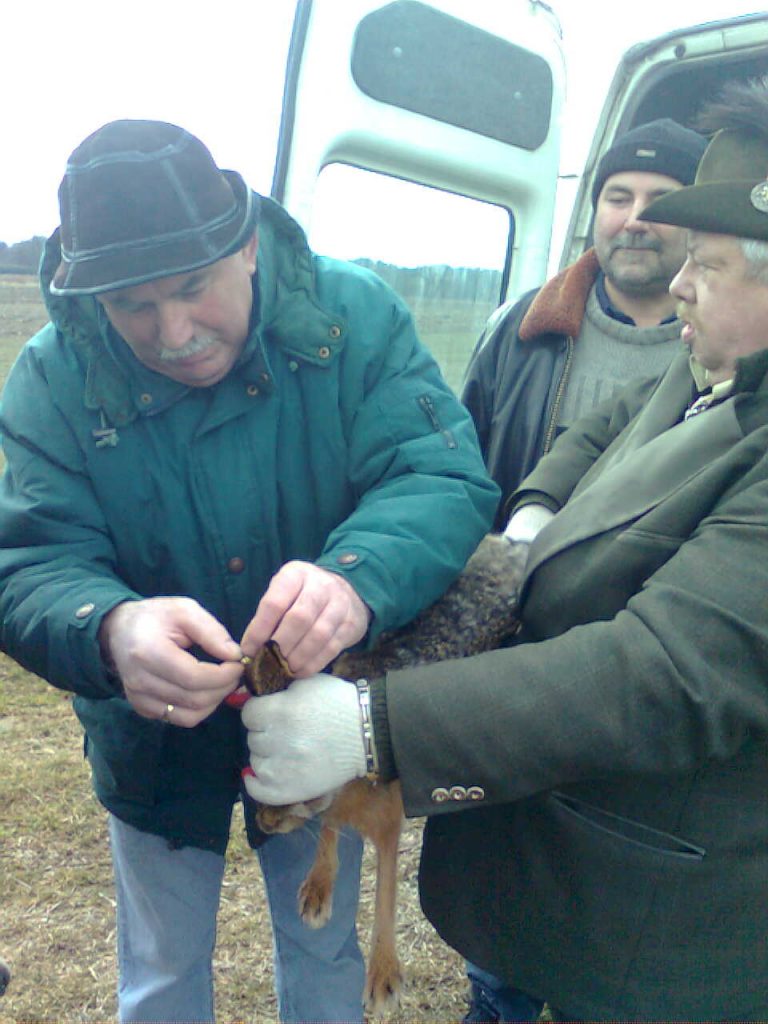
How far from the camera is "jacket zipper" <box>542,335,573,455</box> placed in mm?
2994

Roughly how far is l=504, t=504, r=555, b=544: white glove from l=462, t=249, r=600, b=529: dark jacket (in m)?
0.96

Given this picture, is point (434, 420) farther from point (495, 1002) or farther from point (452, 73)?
point (452, 73)

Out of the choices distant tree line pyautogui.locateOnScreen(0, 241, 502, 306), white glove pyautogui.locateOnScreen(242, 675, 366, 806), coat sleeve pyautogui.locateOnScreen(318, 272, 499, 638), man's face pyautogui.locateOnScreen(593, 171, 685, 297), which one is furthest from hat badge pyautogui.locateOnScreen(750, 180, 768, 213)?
distant tree line pyautogui.locateOnScreen(0, 241, 502, 306)

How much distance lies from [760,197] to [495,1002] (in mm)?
2435

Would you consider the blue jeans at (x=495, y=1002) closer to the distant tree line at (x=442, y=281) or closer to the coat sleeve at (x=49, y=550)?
the coat sleeve at (x=49, y=550)

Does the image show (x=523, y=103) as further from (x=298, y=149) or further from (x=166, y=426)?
(x=166, y=426)

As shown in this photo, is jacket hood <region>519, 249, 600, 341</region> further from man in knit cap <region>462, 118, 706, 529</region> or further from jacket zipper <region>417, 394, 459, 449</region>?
jacket zipper <region>417, 394, 459, 449</region>

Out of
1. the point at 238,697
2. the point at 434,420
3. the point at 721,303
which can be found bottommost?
the point at 238,697

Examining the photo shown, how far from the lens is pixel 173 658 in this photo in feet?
4.91

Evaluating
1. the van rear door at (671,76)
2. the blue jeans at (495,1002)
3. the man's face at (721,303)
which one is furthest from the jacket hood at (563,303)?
the blue jeans at (495,1002)

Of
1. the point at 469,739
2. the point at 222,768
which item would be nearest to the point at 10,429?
the point at 222,768

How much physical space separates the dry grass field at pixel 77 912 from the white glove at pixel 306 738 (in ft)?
5.56

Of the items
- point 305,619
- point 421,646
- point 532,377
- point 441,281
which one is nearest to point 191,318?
point 305,619

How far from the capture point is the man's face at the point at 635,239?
2.87m
